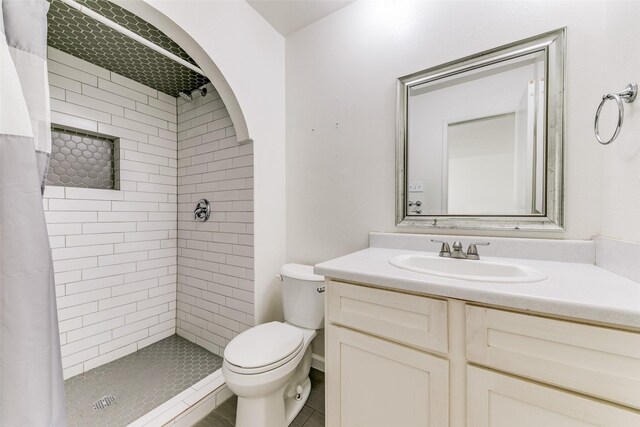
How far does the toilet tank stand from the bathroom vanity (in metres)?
0.44

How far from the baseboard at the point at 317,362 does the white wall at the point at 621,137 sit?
1.62m

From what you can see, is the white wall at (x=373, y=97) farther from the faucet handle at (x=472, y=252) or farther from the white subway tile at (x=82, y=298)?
the white subway tile at (x=82, y=298)

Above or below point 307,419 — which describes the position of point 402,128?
above

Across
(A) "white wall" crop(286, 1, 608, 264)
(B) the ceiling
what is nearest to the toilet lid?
(A) "white wall" crop(286, 1, 608, 264)

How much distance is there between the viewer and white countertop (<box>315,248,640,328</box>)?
0.61 metres

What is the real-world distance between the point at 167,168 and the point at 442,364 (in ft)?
7.75

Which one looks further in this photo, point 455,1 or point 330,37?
point 330,37

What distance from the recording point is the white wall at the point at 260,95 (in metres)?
1.44

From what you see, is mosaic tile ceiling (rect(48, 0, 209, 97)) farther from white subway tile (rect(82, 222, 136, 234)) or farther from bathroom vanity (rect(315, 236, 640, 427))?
bathroom vanity (rect(315, 236, 640, 427))

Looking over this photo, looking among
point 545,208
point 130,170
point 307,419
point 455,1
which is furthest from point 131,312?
point 455,1

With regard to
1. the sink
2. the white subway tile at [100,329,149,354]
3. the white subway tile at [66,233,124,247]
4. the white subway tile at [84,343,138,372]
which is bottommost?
the white subway tile at [84,343,138,372]

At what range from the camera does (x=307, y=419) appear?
136cm

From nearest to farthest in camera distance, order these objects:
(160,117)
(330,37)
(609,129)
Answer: (609,129) → (330,37) → (160,117)

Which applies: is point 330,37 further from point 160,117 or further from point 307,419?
point 307,419
